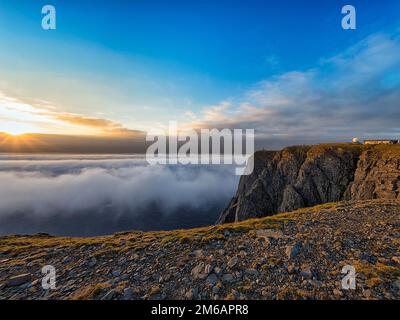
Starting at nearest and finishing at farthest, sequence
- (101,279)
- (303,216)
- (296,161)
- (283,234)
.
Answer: (101,279), (283,234), (303,216), (296,161)

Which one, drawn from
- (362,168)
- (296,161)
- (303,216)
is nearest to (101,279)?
(303,216)

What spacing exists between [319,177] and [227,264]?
2778 inches

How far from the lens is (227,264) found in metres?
7.82

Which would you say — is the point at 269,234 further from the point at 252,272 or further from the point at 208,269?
the point at 208,269

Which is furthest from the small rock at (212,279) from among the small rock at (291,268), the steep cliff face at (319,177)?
the steep cliff face at (319,177)

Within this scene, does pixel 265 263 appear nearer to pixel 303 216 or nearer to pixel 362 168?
pixel 303 216

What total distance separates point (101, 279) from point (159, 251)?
2.79 metres

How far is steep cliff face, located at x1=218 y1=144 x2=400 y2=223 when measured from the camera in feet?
154

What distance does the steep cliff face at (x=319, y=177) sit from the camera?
46.8 meters

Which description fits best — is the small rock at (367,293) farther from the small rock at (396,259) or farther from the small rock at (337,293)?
the small rock at (396,259)

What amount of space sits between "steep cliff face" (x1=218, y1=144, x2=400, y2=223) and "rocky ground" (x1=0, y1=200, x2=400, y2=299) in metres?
45.0

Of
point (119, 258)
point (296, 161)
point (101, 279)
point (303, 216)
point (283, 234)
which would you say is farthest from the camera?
point (296, 161)

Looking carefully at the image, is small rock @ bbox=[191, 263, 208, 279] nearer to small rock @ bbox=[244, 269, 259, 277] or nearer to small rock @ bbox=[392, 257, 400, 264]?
small rock @ bbox=[244, 269, 259, 277]
